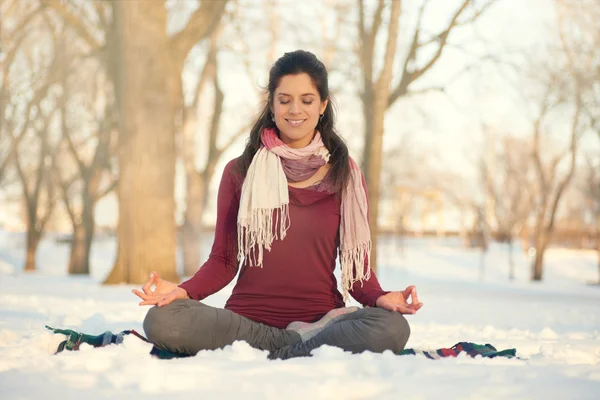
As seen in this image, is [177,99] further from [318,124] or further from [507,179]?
[507,179]

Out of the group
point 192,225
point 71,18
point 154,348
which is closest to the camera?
point 154,348

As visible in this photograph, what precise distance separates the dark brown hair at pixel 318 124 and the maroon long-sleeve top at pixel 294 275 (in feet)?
0.47

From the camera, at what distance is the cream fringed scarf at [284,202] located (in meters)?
3.91

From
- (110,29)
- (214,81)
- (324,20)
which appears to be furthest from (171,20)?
(110,29)

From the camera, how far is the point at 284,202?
3.89m

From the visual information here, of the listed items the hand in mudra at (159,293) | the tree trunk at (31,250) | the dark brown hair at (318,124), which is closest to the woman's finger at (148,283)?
the hand in mudra at (159,293)

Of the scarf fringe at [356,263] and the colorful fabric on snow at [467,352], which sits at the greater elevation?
the scarf fringe at [356,263]

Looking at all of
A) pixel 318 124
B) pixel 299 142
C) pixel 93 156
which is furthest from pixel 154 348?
pixel 93 156

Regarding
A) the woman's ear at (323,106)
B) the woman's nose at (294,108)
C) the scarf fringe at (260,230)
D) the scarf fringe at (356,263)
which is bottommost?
the scarf fringe at (356,263)

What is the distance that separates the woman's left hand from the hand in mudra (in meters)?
0.97

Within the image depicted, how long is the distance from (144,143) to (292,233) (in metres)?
7.48

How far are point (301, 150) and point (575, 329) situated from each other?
14.2 ft

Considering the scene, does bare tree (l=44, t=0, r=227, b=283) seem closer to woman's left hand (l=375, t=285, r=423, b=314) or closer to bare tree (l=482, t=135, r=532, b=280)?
woman's left hand (l=375, t=285, r=423, b=314)

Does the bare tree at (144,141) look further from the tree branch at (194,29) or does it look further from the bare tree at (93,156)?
the bare tree at (93,156)
